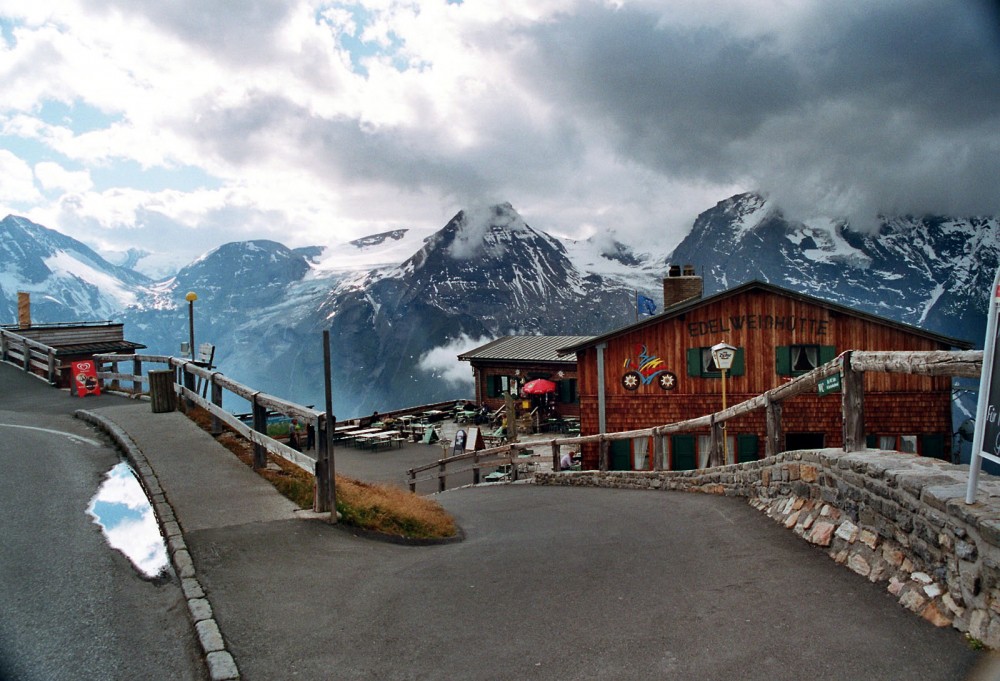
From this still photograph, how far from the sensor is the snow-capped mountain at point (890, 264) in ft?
434

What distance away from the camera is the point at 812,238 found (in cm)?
15738

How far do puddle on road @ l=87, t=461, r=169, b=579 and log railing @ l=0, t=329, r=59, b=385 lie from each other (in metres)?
12.2

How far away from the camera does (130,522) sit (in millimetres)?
6965

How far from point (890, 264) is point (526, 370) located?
133m

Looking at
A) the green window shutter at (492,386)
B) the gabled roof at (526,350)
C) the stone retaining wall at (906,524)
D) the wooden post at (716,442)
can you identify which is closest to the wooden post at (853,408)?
the stone retaining wall at (906,524)

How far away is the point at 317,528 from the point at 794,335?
1816 cm

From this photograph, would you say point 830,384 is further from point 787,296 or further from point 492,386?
point 492,386

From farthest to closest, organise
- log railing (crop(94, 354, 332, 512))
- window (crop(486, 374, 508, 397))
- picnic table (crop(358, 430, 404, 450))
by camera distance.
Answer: window (crop(486, 374, 508, 397)) → picnic table (crop(358, 430, 404, 450)) → log railing (crop(94, 354, 332, 512))

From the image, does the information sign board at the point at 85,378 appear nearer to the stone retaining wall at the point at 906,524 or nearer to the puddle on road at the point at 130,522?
the puddle on road at the point at 130,522

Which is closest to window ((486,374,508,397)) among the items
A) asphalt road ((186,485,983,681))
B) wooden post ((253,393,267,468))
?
wooden post ((253,393,267,468))

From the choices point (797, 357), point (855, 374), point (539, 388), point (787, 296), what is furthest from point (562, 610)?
point (539, 388)

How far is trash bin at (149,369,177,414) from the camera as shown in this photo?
44.6 feet

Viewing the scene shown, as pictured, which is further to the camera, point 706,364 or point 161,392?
point 706,364

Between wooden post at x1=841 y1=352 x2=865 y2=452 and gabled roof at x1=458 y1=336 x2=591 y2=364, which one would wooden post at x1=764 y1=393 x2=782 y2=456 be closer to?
wooden post at x1=841 y1=352 x2=865 y2=452
